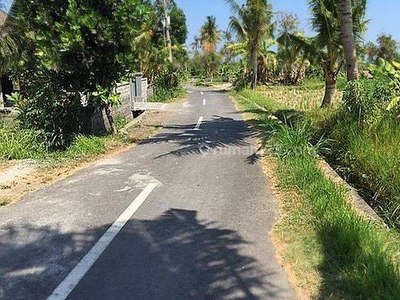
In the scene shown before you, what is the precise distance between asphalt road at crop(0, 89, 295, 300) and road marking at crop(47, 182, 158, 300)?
11mm

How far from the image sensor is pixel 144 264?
4266 mm

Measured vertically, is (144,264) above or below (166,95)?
above

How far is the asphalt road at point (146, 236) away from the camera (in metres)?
3.84

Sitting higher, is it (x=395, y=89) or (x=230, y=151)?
(x=395, y=89)

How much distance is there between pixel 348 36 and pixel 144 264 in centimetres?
868

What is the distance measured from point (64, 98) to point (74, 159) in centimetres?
240

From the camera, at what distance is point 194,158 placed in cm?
921

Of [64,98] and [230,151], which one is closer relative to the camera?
[230,151]

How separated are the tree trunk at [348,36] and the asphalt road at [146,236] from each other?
432 cm

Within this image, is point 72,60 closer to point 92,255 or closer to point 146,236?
point 146,236

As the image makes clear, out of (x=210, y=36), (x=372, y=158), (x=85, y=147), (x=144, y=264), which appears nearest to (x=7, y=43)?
(x=85, y=147)

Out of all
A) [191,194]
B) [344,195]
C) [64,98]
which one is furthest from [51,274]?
[64,98]

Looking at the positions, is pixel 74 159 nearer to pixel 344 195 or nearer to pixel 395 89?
pixel 344 195

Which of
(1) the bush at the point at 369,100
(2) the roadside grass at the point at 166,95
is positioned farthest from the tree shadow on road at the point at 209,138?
(2) the roadside grass at the point at 166,95
